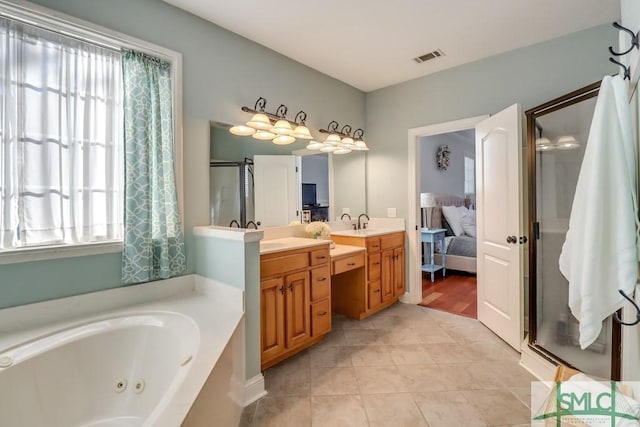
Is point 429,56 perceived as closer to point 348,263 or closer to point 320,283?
point 348,263

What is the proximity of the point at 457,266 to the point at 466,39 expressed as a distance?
3.38 meters

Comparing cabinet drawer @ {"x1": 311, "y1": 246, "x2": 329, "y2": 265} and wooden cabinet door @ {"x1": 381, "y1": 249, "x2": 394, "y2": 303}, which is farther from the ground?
cabinet drawer @ {"x1": 311, "y1": 246, "x2": 329, "y2": 265}

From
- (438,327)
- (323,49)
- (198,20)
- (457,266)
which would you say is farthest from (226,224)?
(457,266)

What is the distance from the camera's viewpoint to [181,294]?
6.75ft

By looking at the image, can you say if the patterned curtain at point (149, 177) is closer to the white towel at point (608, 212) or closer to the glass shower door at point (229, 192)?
the glass shower door at point (229, 192)

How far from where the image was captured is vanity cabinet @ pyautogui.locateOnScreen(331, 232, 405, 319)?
9.87 feet

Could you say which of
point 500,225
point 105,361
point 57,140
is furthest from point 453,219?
point 57,140

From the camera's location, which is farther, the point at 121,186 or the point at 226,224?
the point at 226,224

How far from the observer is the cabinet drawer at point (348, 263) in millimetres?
2680

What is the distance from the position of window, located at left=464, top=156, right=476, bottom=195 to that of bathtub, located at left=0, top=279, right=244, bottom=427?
6001 millimetres

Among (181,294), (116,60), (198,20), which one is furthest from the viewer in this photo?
(198,20)

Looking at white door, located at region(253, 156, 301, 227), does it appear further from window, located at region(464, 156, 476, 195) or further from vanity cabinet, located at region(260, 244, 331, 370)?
window, located at region(464, 156, 476, 195)

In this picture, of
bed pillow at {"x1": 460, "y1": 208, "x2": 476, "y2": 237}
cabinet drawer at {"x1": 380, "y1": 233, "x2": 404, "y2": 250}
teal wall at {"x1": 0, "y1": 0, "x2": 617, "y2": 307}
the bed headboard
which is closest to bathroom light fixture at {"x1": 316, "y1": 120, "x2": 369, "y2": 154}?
teal wall at {"x1": 0, "y1": 0, "x2": 617, "y2": 307}

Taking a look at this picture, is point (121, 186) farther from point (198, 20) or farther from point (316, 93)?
point (316, 93)
